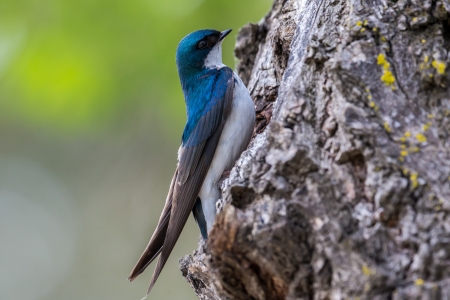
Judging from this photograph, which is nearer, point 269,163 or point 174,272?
point 269,163

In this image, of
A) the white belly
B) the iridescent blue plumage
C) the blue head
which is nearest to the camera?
the white belly

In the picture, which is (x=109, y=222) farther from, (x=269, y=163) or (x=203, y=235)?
(x=269, y=163)

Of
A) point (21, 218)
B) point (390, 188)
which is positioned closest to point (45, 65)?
point (390, 188)

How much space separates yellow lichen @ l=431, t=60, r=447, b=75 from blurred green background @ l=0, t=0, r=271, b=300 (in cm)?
206

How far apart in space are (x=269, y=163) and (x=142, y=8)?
78.4 inches

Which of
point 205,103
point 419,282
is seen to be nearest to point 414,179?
point 419,282

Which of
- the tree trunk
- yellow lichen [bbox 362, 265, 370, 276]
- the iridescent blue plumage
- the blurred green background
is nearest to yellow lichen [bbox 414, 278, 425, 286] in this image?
the tree trunk

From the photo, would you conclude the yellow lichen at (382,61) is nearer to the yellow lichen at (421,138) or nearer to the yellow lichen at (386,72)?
the yellow lichen at (386,72)

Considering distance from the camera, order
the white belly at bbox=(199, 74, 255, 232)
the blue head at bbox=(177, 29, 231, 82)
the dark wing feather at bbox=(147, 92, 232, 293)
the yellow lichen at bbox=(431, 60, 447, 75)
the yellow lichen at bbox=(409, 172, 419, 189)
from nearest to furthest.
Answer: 1. the yellow lichen at bbox=(409, 172, 419, 189)
2. the yellow lichen at bbox=(431, 60, 447, 75)
3. the dark wing feather at bbox=(147, 92, 232, 293)
4. the white belly at bbox=(199, 74, 255, 232)
5. the blue head at bbox=(177, 29, 231, 82)

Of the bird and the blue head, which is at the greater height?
the blue head

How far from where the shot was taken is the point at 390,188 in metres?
1.52

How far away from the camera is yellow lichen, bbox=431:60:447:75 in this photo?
1.69 metres

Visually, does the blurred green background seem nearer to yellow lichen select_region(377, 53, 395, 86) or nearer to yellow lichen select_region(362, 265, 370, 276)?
yellow lichen select_region(377, 53, 395, 86)

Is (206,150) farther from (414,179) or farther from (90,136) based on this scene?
(414,179)
